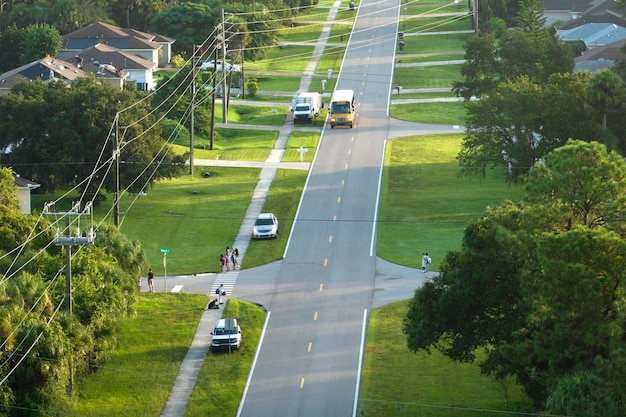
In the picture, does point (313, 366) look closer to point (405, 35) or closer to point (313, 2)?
point (405, 35)

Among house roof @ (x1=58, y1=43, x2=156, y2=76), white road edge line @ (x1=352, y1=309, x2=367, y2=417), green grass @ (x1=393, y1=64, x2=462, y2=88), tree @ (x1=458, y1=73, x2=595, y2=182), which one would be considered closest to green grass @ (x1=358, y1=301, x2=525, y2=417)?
white road edge line @ (x1=352, y1=309, x2=367, y2=417)

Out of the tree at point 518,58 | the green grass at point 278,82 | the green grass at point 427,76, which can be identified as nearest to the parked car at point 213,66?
the green grass at point 278,82

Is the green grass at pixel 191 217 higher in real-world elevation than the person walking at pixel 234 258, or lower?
lower

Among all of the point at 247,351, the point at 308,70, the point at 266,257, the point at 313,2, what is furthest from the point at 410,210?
the point at 313,2

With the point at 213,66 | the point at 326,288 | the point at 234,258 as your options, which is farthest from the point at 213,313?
the point at 213,66

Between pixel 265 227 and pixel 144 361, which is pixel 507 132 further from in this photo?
pixel 144 361

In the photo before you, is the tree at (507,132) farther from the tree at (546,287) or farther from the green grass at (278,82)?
the green grass at (278,82)
